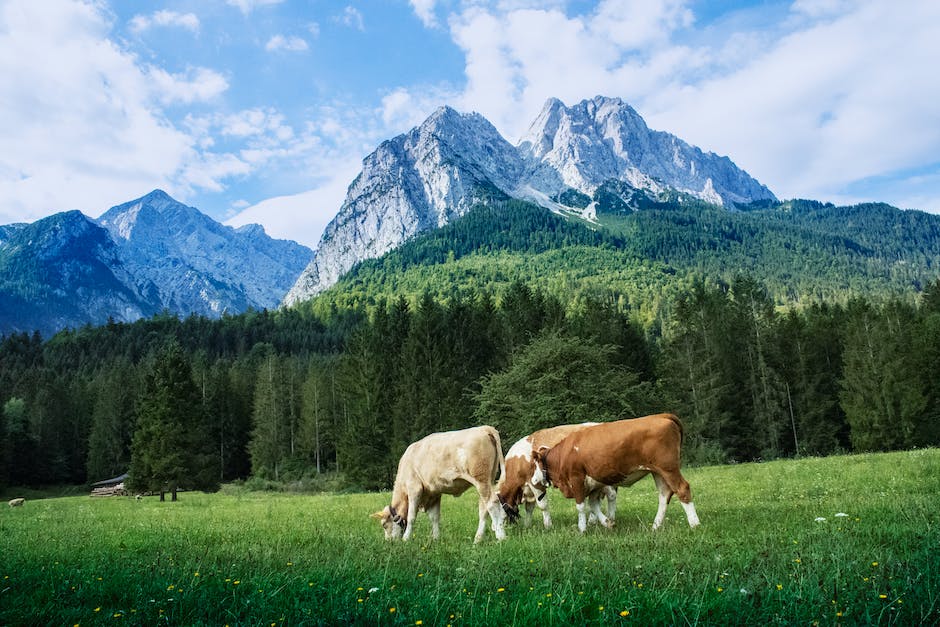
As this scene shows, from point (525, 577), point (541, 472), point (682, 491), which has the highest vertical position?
point (541, 472)

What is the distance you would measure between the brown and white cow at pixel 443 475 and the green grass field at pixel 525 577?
0.90 meters

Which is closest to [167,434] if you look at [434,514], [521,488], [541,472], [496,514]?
[434,514]

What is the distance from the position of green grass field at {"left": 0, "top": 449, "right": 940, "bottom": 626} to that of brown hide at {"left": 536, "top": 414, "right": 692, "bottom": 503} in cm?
93

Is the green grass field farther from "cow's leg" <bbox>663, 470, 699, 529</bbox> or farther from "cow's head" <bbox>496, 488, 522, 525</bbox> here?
"cow's head" <bbox>496, 488, 522, 525</bbox>

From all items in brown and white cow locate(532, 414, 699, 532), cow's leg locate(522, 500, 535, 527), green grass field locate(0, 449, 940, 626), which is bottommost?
cow's leg locate(522, 500, 535, 527)

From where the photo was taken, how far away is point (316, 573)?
675cm

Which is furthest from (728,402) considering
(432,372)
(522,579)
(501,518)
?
(522,579)

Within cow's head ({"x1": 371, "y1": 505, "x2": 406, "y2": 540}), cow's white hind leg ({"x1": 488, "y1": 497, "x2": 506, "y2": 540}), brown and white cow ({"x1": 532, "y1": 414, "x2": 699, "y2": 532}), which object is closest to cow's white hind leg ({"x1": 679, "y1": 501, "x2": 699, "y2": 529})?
brown and white cow ({"x1": 532, "y1": 414, "x2": 699, "y2": 532})

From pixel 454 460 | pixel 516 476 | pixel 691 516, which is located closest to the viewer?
pixel 691 516

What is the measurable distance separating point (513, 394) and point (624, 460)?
2519 cm

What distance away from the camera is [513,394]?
35812mm

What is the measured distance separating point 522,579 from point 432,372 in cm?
4650

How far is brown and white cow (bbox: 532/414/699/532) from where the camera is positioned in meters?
10.4

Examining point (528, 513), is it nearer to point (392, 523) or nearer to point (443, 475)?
point (443, 475)
